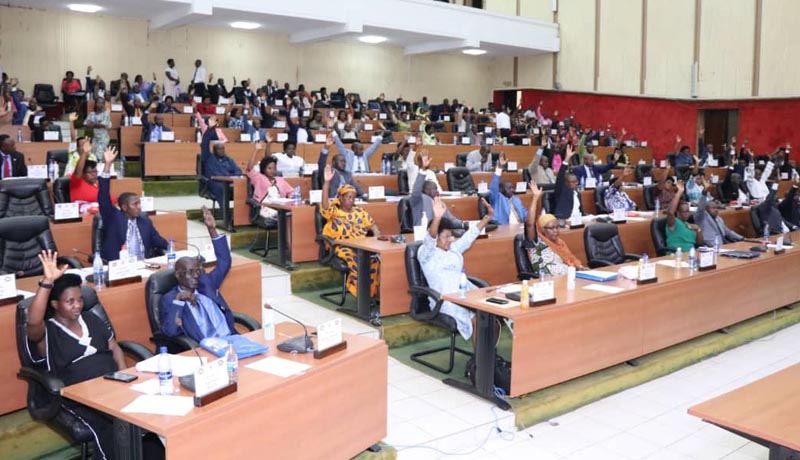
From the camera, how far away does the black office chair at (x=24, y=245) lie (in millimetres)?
5324

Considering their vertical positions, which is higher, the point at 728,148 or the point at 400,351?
the point at 728,148

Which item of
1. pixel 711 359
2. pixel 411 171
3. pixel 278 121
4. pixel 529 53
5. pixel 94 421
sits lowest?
pixel 711 359

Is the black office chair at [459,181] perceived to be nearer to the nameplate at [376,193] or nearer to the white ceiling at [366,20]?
the nameplate at [376,193]

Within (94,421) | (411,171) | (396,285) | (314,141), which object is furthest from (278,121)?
(94,421)

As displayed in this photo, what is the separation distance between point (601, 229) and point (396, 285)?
2123 mm

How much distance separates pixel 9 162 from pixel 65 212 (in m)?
2.07

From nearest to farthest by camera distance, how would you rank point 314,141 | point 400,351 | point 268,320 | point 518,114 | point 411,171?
point 268,320 < point 400,351 < point 411,171 < point 314,141 < point 518,114

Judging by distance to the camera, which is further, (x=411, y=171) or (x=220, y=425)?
(x=411, y=171)

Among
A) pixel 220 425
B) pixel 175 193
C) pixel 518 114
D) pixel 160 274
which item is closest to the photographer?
pixel 220 425

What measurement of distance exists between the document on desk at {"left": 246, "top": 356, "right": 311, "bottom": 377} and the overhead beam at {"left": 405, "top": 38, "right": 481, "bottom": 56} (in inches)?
563

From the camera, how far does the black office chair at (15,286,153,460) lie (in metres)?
3.39

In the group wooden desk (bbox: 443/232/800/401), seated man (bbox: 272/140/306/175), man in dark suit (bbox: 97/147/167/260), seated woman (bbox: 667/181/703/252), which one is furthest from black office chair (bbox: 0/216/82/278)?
seated woman (bbox: 667/181/703/252)

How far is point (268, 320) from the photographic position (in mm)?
3830

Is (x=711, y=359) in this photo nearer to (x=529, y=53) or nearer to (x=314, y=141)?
(x=314, y=141)
